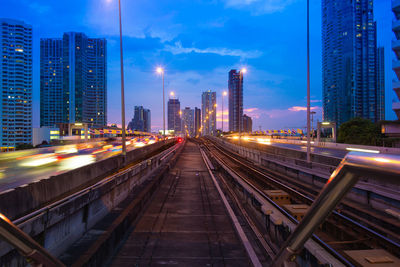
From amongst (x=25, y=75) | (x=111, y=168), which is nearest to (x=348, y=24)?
(x=111, y=168)

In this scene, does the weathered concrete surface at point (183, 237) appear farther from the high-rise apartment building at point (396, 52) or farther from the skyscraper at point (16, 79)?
the skyscraper at point (16, 79)

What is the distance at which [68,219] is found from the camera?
237 inches

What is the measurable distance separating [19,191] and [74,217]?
4.61ft

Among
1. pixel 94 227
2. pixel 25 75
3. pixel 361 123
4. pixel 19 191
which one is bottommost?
pixel 94 227

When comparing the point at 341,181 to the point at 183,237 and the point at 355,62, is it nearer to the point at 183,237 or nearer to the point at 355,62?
the point at 183,237

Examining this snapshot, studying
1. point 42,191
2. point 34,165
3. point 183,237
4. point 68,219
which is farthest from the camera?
point 34,165

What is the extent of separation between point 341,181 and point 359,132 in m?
61.5

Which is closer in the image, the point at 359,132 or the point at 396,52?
the point at 396,52

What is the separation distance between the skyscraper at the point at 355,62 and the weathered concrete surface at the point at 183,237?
A: 182 meters

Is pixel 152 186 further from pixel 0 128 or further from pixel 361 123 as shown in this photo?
pixel 0 128

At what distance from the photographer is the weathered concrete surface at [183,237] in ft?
20.2

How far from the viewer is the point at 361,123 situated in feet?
183

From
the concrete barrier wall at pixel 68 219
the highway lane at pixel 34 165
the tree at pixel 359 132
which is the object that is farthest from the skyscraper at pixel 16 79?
the concrete barrier wall at pixel 68 219

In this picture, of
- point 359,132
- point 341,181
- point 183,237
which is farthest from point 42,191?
point 359,132
